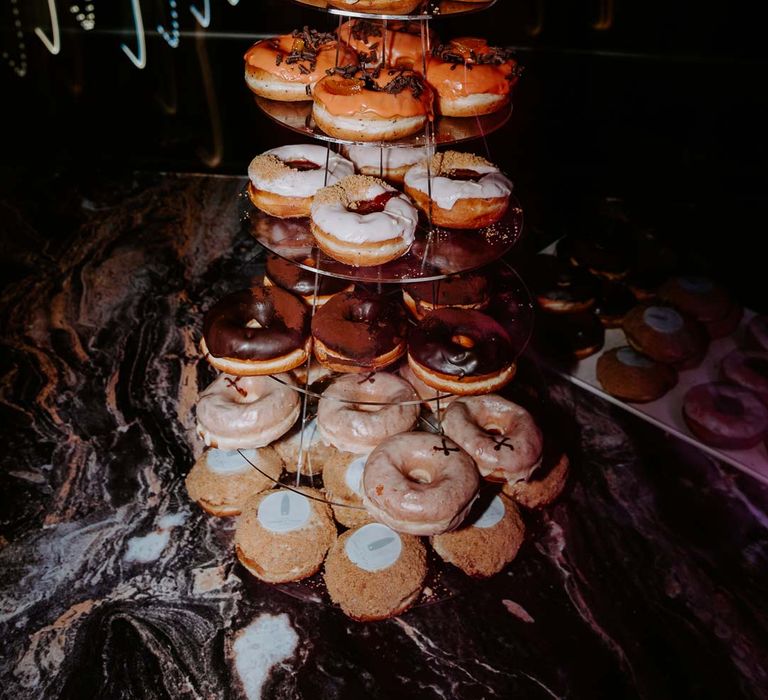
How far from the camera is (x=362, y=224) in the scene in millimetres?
2449

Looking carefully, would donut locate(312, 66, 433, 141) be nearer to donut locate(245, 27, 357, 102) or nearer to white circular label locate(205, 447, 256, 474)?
donut locate(245, 27, 357, 102)

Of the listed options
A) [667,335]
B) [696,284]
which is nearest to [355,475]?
[667,335]

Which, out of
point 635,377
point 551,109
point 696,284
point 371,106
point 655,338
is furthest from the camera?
point 551,109

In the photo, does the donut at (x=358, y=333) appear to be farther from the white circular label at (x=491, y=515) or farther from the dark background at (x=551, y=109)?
the dark background at (x=551, y=109)

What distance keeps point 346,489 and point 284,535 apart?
40cm

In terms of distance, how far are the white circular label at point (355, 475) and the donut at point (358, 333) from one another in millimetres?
678

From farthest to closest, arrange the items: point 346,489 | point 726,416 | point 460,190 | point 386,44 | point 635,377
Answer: point 635,377, point 726,416, point 346,489, point 386,44, point 460,190

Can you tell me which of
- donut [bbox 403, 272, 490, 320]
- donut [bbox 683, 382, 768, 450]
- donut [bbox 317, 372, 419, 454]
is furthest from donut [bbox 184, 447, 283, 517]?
donut [bbox 683, 382, 768, 450]

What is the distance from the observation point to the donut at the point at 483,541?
2971 mm

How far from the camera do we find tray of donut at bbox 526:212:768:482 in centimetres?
359

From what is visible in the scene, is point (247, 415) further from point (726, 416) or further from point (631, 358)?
point (726, 416)

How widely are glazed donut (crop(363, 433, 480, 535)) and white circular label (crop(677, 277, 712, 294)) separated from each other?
8.37 feet

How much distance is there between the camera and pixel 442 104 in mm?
2695

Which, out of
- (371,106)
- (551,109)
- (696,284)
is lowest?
(696,284)
